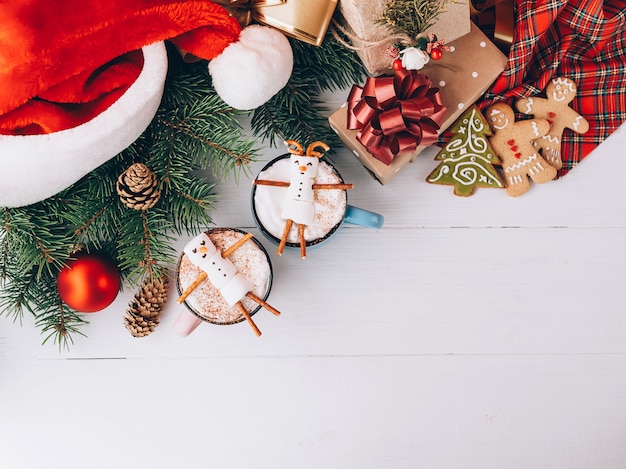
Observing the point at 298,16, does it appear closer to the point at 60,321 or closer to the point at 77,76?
the point at 77,76

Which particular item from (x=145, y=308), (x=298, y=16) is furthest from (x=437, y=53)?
(x=145, y=308)

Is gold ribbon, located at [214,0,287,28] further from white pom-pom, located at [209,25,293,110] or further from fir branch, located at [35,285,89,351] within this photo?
fir branch, located at [35,285,89,351]

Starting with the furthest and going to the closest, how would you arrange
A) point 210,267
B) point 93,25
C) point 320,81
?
point 320,81, point 210,267, point 93,25

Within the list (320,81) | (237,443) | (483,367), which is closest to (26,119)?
(320,81)

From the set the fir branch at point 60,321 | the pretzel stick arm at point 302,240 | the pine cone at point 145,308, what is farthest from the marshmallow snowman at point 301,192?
the fir branch at point 60,321

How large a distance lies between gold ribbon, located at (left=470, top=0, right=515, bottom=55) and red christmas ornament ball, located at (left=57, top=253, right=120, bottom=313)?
640mm

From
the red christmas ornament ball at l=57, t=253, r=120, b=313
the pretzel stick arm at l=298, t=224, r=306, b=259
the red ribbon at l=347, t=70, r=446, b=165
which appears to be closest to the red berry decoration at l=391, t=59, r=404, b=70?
the red ribbon at l=347, t=70, r=446, b=165

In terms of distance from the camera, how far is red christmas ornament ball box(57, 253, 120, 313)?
25.7 inches

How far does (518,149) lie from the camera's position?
747 millimetres

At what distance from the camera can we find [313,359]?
29.5 inches

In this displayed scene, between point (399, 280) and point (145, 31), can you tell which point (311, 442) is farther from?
point (145, 31)

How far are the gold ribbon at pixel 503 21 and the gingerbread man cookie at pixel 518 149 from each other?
0.09 m

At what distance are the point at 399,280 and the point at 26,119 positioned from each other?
0.53 metres

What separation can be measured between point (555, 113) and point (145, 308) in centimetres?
67
